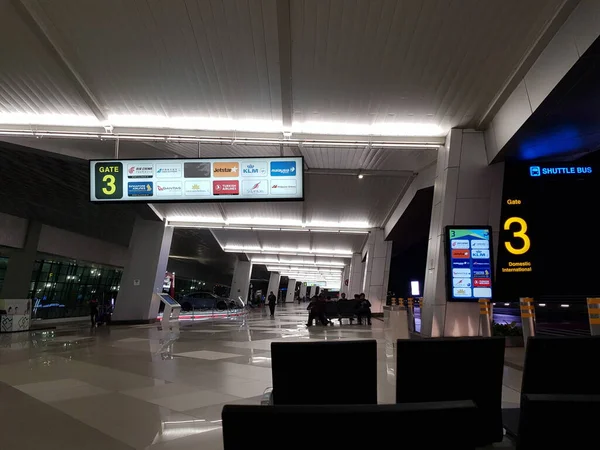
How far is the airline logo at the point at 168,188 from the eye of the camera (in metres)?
8.79

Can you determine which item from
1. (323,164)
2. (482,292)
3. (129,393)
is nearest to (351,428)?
(129,393)

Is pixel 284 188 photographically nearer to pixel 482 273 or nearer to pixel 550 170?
pixel 482 273

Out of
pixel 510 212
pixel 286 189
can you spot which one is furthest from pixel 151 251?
pixel 510 212

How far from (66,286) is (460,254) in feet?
100

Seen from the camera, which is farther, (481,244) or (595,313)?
(481,244)

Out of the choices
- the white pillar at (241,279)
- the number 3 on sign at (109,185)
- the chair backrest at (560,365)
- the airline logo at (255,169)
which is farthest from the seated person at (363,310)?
the white pillar at (241,279)

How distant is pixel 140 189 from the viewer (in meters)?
8.80

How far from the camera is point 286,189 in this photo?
8617 mm

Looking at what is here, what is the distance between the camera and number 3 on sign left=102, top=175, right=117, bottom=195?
882 centimetres

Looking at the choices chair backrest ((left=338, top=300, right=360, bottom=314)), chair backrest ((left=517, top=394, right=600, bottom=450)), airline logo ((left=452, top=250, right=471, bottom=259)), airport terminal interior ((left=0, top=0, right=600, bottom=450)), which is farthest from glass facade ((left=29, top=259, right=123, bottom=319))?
chair backrest ((left=517, top=394, right=600, bottom=450))

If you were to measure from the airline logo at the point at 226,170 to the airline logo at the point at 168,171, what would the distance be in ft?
2.59

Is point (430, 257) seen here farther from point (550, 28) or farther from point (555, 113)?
point (550, 28)

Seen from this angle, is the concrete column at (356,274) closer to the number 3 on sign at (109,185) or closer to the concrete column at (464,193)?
the concrete column at (464,193)

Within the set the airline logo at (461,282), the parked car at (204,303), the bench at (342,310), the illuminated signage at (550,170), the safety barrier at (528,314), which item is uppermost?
the illuminated signage at (550,170)
